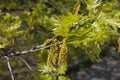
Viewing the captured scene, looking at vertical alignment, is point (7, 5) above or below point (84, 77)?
above

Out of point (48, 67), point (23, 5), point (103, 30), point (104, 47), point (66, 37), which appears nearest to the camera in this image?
point (66, 37)

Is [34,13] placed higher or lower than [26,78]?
higher

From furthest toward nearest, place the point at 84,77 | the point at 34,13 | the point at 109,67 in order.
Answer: the point at 109,67
the point at 84,77
the point at 34,13

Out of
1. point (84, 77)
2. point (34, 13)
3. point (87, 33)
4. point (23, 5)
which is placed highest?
point (23, 5)

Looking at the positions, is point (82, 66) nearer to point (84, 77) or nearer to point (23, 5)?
point (84, 77)

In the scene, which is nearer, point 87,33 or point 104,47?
point 87,33

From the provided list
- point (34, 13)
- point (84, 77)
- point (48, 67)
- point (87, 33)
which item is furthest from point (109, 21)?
point (84, 77)

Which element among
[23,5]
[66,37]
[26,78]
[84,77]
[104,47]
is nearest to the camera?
[66,37]

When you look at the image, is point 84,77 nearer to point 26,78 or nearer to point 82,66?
point 82,66

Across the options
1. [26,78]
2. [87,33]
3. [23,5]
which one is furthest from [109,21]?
[26,78]
